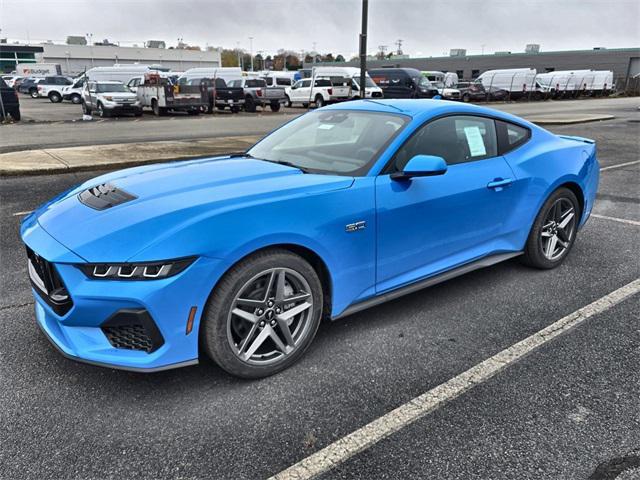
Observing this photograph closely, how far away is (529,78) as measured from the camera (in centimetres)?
4091

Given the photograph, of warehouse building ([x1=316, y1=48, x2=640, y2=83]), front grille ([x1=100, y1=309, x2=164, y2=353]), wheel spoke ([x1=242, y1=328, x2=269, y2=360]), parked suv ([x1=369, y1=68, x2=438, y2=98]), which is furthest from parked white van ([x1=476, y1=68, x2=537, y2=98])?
front grille ([x1=100, y1=309, x2=164, y2=353])

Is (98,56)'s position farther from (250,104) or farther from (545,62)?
(250,104)

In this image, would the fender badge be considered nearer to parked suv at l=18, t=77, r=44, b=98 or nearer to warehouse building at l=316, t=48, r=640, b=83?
parked suv at l=18, t=77, r=44, b=98

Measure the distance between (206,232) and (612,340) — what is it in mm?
2661

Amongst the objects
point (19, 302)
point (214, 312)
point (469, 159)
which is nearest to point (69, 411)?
point (214, 312)

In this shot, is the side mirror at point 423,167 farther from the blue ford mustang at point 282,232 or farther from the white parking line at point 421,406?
the white parking line at point 421,406

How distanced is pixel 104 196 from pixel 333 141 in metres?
1.62

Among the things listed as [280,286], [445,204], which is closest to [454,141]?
[445,204]

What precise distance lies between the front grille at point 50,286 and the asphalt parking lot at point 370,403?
0.50 meters

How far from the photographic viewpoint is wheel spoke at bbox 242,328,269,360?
107 inches

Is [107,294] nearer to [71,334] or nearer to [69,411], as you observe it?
[71,334]

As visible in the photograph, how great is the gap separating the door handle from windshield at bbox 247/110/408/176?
32.6 inches

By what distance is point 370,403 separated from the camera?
2627mm

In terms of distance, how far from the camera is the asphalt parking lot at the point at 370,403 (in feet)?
7.23
